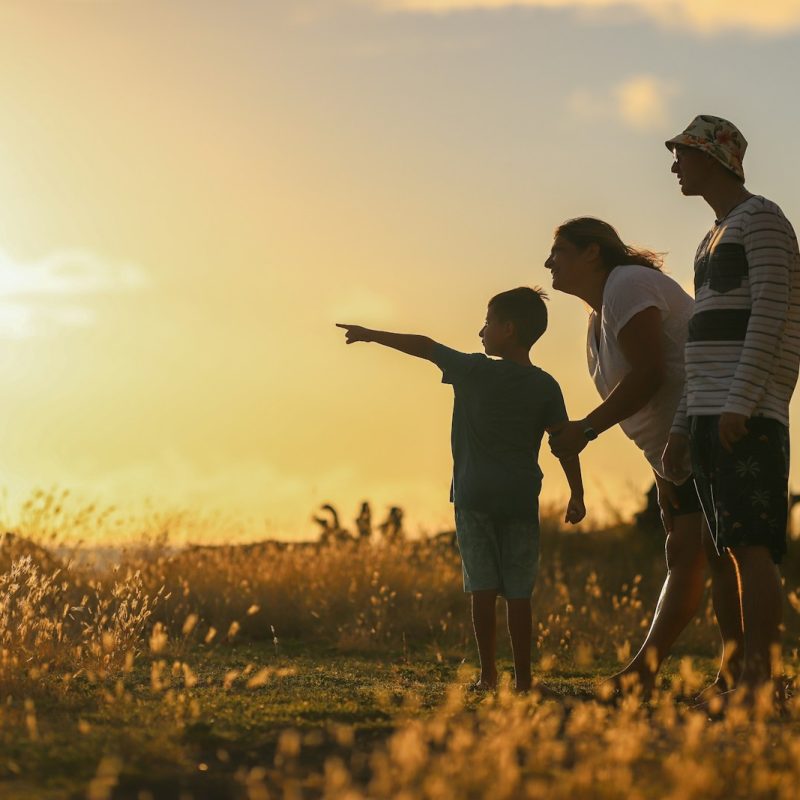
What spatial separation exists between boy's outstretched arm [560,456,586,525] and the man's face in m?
1.35

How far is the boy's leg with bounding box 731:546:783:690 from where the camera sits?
506 cm

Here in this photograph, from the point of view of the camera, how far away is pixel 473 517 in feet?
19.5

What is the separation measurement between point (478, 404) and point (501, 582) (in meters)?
0.84

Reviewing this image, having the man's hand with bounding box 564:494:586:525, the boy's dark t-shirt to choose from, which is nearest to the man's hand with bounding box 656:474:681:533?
the man's hand with bounding box 564:494:586:525

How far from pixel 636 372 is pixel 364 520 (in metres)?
9.69

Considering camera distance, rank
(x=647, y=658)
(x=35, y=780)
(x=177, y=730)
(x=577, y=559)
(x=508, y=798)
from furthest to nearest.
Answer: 1. (x=577, y=559)
2. (x=647, y=658)
3. (x=177, y=730)
4. (x=35, y=780)
5. (x=508, y=798)

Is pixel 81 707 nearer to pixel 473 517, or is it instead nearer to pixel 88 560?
pixel 473 517

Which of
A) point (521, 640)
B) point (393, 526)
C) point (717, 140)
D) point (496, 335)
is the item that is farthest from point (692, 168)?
point (393, 526)

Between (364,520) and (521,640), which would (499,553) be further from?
(364,520)

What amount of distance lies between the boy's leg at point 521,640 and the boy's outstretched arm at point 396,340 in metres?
1.24

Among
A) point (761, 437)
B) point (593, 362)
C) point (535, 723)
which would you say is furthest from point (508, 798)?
point (593, 362)

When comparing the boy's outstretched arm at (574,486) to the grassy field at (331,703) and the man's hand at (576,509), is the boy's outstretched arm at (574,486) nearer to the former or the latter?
the man's hand at (576,509)

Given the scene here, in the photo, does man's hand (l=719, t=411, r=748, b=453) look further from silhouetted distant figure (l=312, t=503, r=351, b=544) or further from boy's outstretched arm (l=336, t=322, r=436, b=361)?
silhouetted distant figure (l=312, t=503, r=351, b=544)

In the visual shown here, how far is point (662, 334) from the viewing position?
580 centimetres
